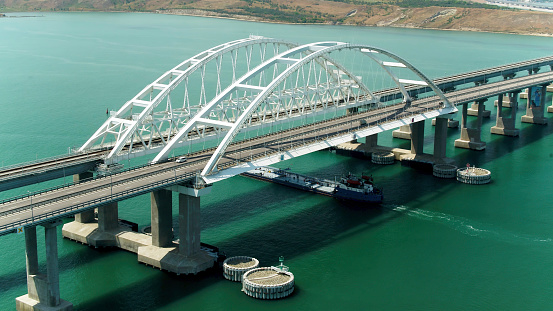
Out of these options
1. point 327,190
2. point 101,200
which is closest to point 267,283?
point 101,200

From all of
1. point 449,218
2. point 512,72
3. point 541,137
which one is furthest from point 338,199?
point 512,72

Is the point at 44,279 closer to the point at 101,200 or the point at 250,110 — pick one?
the point at 101,200

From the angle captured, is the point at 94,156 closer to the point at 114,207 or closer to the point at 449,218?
the point at 114,207

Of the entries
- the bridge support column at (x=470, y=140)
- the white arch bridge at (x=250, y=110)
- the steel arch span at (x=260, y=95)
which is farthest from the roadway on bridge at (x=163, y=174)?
the bridge support column at (x=470, y=140)

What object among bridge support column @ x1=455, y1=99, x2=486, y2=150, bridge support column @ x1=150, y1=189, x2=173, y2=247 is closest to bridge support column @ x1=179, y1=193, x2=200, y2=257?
bridge support column @ x1=150, y1=189, x2=173, y2=247

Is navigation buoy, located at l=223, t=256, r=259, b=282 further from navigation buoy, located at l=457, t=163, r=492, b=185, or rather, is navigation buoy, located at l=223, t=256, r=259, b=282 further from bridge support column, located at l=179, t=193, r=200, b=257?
navigation buoy, located at l=457, t=163, r=492, b=185

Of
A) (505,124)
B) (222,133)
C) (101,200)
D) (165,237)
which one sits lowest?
(165,237)
